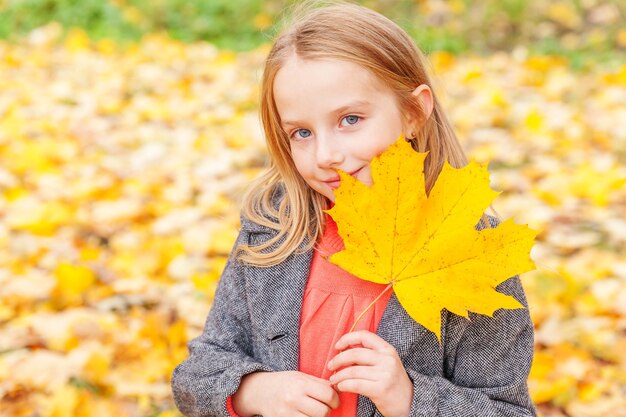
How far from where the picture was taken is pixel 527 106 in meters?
4.17

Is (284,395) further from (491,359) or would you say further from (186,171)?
(186,171)

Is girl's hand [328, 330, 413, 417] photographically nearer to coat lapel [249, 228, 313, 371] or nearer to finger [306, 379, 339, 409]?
finger [306, 379, 339, 409]

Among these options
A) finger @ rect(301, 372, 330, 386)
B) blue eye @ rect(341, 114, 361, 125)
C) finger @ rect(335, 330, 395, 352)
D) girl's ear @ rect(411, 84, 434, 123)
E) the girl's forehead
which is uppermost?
the girl's forehead

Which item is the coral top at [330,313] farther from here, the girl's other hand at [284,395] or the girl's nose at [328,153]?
the girl's nose at [328,153]

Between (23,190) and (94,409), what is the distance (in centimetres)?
147

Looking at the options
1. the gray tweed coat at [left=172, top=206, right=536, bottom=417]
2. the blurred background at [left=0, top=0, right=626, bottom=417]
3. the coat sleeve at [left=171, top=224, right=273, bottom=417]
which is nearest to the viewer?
the gray tweed coat at [left=172, top=206, right=536, bottom=417]

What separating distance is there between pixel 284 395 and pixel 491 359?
380 mm

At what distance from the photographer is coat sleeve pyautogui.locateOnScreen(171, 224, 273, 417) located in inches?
59.4

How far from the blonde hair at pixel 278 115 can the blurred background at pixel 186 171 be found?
18 cm

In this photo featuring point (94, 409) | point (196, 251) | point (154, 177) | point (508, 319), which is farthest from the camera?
point (154, 177)

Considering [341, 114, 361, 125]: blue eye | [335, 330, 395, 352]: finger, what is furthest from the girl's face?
[335, 330, 395, 352]: finger

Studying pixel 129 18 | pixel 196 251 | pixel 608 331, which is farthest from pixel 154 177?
pixel 129 18

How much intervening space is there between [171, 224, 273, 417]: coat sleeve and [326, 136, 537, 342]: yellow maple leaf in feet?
1.28

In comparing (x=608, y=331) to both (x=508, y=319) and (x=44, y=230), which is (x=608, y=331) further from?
(x=44, y=230)
